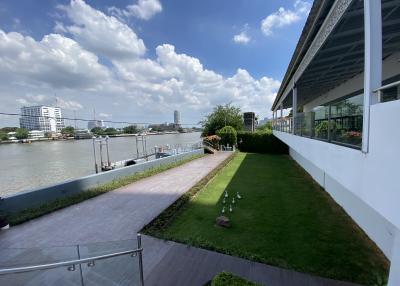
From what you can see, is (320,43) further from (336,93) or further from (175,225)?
(336,93)

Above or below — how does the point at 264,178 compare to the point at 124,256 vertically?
below

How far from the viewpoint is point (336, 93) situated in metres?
11.3

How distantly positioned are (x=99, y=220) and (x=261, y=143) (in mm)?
Answer: 20531

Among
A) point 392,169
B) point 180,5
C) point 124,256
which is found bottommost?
point 124,256

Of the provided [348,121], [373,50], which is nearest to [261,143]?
[348,121]

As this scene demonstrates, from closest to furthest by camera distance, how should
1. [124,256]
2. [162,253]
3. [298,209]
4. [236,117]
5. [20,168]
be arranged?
[124,256], [162,253], [298,209], [20,168], [236,117]

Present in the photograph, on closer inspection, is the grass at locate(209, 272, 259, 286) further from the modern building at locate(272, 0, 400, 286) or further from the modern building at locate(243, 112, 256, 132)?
the modern building at locate(243, 112, 256, 132)

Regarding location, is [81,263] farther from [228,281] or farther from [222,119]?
[222,119]

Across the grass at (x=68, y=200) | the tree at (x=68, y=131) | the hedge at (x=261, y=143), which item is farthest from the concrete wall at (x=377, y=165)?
the tree at (x=68, y=131)

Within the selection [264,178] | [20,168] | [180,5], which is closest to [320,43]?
[264,178]

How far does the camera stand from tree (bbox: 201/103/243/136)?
102 feet

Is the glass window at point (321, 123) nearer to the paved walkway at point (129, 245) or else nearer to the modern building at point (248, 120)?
the paved walkway at point (129, 245)

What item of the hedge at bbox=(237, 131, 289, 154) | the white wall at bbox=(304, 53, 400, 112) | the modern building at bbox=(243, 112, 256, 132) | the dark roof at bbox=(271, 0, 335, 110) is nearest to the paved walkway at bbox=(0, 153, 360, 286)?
the dark roof at bbox=(271, 0, 335, 110)

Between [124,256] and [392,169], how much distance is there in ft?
11.4
